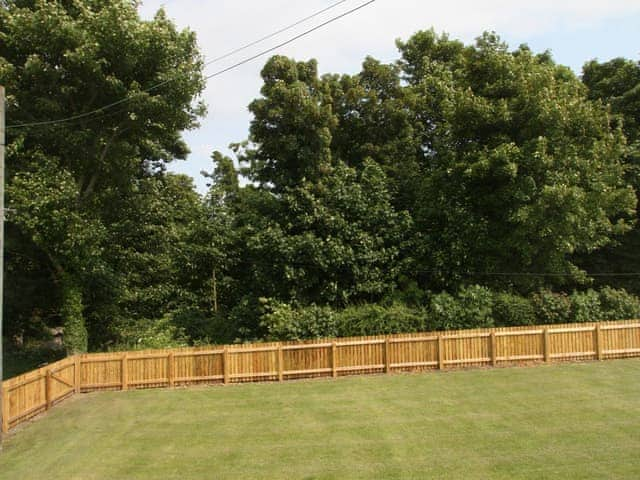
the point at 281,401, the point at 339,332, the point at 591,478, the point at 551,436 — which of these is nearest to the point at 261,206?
the point at 339,332

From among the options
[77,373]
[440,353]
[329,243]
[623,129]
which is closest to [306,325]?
[329,243]

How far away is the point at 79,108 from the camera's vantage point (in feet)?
73.7

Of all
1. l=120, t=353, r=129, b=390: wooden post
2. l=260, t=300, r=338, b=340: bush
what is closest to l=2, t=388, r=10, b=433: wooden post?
l=120, t=353, r=129, b=390: wooden post

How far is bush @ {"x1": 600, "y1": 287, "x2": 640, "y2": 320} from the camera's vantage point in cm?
2177

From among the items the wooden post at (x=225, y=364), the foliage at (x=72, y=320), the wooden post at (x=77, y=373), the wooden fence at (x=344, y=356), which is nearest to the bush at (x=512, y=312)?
the wooden fence at (x=344, y=356)

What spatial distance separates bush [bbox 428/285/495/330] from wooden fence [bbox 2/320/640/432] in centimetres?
219

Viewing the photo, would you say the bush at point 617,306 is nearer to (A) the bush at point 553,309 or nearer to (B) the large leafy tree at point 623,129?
(A) the bush at point 553,309

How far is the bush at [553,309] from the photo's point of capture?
2152 centimetres

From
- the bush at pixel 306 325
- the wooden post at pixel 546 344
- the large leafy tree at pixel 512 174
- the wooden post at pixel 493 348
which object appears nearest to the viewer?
the wooden post at pixel 493 348

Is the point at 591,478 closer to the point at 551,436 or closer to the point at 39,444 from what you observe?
the point at 551,436

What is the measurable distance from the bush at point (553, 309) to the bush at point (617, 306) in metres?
1.52

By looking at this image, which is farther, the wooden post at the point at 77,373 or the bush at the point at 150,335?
the bush at the point at 150,335

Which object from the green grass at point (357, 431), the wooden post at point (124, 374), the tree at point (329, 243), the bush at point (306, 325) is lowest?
the green grass at point (357, 431)

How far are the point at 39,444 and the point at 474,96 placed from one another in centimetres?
2018
